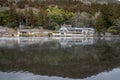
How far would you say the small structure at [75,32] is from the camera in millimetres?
57844

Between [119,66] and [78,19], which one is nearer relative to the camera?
[119,66]

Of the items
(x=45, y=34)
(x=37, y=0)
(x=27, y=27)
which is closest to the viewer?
(x=45, y=34)

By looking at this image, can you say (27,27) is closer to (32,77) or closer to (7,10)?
(7,10)

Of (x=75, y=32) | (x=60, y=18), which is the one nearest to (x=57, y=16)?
(x=60, y=18)

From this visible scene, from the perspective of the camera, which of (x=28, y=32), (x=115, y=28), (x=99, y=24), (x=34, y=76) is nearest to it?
(x=34, y=76)

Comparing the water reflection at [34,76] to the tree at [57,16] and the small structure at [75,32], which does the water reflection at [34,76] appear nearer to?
the small structure at [75,32]

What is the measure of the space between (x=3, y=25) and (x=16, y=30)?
3.75 meters

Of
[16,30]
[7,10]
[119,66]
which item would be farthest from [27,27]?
[119,66]

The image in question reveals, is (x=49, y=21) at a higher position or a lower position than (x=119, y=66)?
lower

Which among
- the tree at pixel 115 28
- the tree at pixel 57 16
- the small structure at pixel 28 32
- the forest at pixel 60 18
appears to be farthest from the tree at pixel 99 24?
the small structure at pixel 28 32

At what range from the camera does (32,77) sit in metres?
14.2

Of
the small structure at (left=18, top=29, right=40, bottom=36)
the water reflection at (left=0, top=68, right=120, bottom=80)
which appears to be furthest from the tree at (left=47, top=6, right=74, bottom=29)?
the water reflection at (left=0, top=68, right=120, bottom=80)

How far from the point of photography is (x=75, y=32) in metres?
58.8

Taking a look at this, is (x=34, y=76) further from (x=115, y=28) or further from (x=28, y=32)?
(x=115, y=28)
